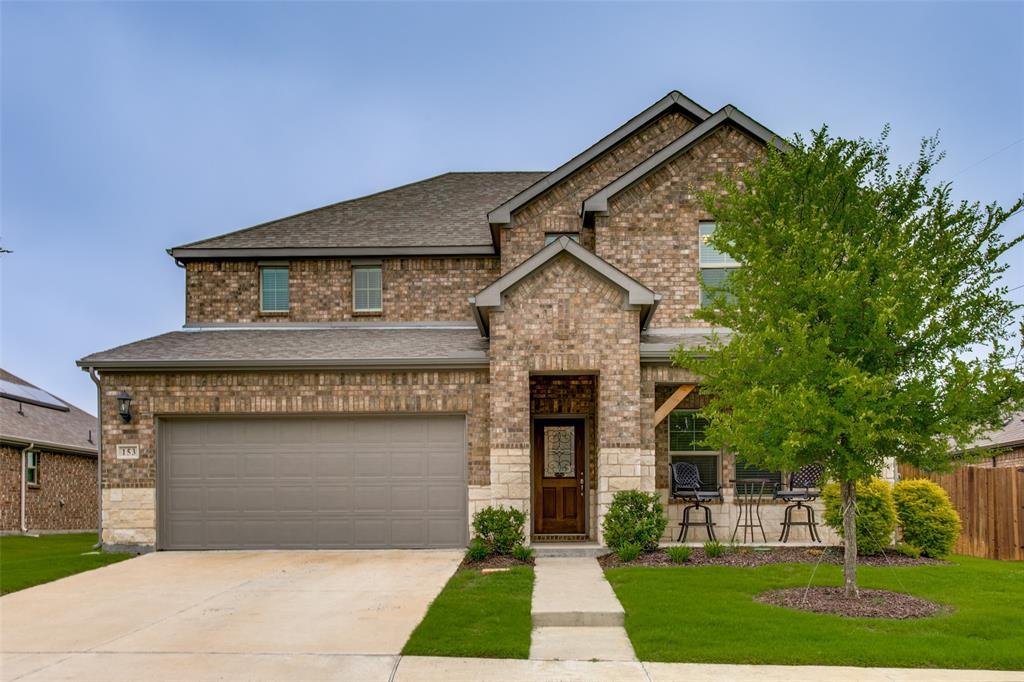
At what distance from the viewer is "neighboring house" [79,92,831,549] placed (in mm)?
14922

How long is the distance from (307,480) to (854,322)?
389 inches

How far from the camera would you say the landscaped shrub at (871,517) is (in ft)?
47.0

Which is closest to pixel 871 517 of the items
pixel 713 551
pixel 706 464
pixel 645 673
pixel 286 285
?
pixel 713 551

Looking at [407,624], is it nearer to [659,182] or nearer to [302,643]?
[302,643]

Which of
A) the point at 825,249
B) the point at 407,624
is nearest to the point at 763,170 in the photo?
the point at 825,249

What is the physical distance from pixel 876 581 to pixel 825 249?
16.4 ft

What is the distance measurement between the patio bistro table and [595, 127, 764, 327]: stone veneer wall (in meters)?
3.14

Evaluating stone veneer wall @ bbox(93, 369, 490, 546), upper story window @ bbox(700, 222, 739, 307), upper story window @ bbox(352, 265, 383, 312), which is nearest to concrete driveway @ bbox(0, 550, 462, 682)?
stone veneer wall @ bbox(93, 369, 490, 546)

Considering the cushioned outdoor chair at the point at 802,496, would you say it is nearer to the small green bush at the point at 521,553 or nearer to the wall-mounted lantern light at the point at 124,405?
the small green bush at the point at 521,553

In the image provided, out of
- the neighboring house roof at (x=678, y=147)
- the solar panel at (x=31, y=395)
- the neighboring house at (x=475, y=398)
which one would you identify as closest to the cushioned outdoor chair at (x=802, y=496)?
the neighboring house at (x=475, y=398)

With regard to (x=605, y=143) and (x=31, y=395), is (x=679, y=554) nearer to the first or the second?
(x=605, y=143)

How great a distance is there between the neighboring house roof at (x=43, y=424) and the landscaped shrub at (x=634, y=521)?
16.2m

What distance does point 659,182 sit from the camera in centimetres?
1714

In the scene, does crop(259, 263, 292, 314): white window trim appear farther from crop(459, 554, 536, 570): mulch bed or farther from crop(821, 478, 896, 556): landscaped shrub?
crop(821, 478, 896, 556): landscaped shrub
